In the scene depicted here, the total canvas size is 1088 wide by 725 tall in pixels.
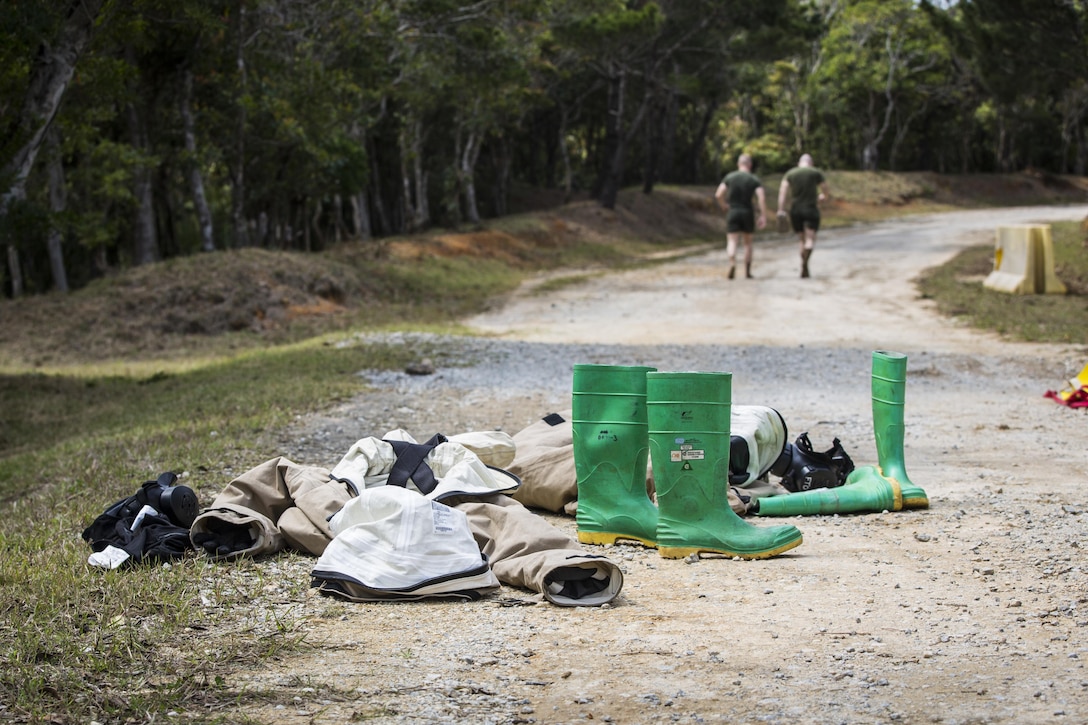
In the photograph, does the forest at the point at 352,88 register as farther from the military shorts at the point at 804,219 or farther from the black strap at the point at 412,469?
the military shorts at the point at 804,219

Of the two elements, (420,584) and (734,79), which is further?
(734,79)

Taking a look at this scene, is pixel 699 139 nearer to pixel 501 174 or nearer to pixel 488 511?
pixel 501 174

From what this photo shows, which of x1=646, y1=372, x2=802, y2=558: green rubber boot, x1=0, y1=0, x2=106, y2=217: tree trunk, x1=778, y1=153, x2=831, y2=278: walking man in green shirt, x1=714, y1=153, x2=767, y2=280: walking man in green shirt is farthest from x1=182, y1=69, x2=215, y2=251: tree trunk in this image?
x1=646, y1=372, x2=802, y2=558: green rubber boot

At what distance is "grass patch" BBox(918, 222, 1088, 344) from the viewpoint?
14.6m

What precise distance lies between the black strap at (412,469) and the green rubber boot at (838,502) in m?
1.83

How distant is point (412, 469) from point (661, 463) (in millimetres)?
1213

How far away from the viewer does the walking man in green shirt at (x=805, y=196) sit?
19672 millimetres

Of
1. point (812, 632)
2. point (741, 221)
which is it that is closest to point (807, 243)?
point (741, 221)

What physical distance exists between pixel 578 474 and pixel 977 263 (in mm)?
19333

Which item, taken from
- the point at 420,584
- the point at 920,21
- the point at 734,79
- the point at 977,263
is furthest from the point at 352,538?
the point at 920,21

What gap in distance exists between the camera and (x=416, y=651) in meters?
4.04

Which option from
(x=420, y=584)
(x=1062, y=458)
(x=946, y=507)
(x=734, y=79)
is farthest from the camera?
(x=734, y=79)

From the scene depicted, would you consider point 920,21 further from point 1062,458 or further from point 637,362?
point 1062,458

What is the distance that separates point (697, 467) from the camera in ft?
17.3
